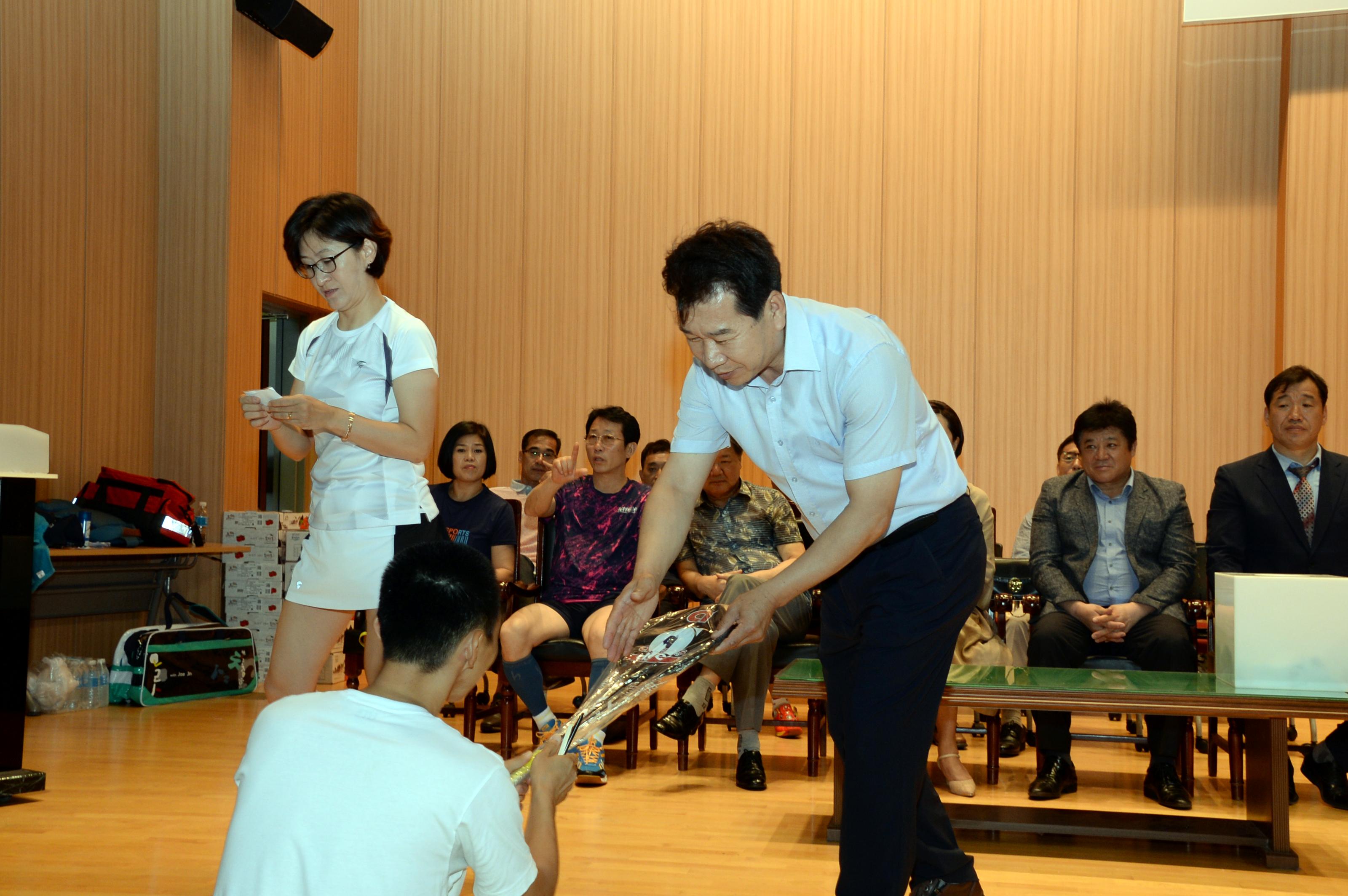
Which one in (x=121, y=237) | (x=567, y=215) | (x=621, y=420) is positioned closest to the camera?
(x=621, y=420)

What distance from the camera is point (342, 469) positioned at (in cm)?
224

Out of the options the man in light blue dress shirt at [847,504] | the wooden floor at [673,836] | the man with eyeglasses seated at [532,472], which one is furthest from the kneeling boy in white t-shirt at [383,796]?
the man with eyeglasses seated at [532,472]

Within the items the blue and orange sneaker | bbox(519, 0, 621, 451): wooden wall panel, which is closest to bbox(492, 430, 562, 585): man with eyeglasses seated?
bbox(519, 0, 621, 451): wooden wall panel

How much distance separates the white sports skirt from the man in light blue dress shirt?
0.57 m

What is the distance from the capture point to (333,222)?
215 centimetres

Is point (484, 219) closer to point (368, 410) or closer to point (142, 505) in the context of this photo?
point (142, 505)

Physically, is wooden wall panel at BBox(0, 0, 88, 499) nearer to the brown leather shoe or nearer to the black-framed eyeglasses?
the black-framed eyeglasses

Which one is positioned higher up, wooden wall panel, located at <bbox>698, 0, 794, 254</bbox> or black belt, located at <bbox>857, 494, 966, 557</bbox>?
wooden wall panel, located at <bbox>698, 0, 794, 254</bbox>

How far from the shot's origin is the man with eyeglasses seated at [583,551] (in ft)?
13.1

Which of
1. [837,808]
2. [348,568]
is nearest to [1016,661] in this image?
[837,808]

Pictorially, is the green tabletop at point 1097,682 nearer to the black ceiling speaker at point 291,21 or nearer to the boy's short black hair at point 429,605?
the boy's short black hair at point 429,605

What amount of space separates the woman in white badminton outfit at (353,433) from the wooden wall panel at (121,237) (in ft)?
13.0

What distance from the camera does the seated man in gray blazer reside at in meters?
3.74

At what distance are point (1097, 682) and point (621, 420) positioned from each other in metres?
2.12
